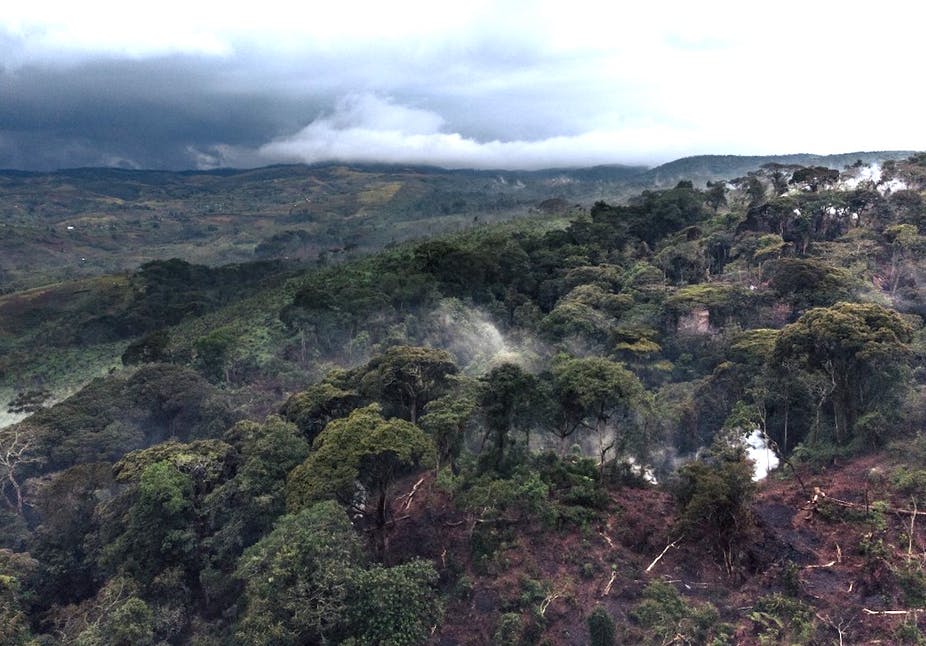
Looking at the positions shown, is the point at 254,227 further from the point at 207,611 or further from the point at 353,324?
the point at 207,611

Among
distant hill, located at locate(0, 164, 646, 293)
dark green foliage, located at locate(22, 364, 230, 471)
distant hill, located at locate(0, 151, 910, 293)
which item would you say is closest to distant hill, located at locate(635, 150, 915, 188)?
distant hill, located at locate(0, 151, 910, 293)

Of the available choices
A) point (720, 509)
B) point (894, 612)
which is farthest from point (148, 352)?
point (894, 612)

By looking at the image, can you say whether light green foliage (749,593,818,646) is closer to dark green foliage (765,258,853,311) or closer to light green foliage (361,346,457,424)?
light green foliage (361,346,457,424)

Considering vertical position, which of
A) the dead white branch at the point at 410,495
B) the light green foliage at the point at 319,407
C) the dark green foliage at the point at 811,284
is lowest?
the dead white branch at the point at 410,495

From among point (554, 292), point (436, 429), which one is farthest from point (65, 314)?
point (436, 429)

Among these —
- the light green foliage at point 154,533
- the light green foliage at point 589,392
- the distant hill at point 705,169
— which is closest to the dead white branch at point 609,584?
the light green foliage at point 589,392

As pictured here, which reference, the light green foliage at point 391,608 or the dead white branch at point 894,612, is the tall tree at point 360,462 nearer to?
the light green foliage at point 391,608
